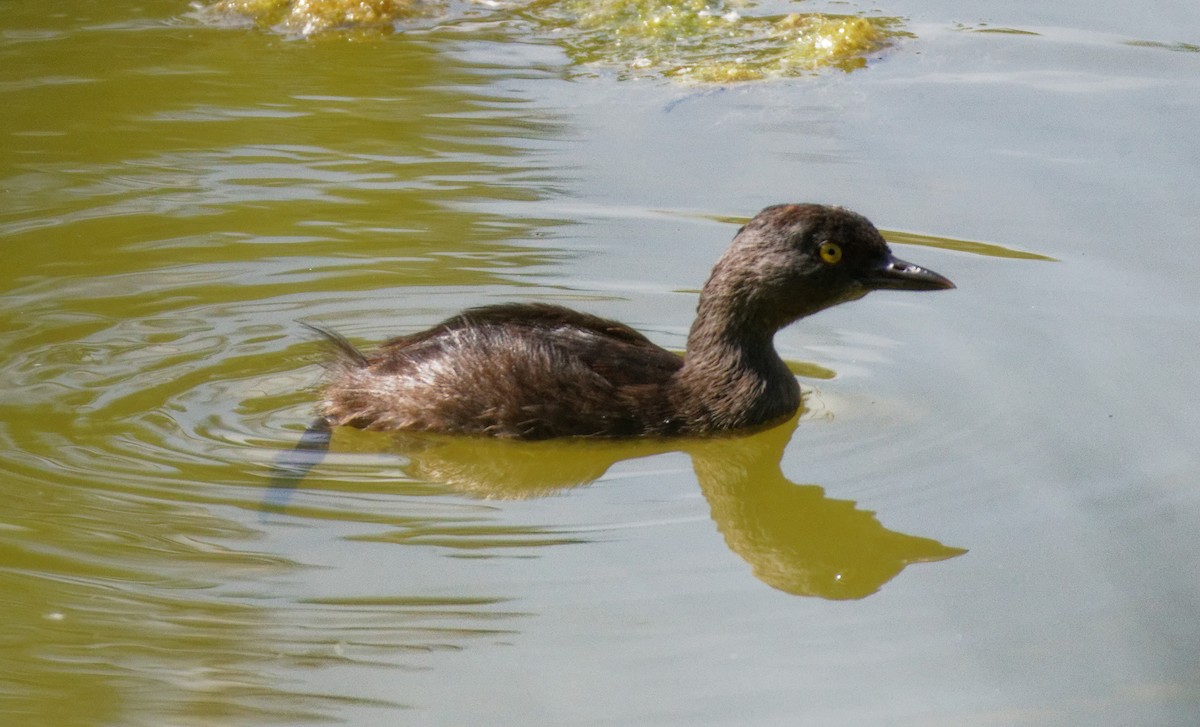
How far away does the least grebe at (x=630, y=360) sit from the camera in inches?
233

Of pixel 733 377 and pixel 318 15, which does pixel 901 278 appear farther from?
pixel 318 15

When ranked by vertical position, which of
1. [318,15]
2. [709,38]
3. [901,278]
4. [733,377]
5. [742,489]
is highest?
[318,15]

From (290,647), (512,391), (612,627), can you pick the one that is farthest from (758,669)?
(512,391)

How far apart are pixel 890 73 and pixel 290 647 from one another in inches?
238

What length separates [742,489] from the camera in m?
5.68

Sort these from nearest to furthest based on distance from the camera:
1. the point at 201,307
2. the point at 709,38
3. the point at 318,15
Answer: the point at 201,307
the point at 709,38
the point at 318,15

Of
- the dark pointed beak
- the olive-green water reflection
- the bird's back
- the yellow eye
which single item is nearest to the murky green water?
the olive-green water reflection

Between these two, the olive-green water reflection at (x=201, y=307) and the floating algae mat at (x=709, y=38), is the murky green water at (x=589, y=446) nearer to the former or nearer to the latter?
the olive-green water reflection at (x=201, y=307)

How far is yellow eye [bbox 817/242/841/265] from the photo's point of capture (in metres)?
6.06

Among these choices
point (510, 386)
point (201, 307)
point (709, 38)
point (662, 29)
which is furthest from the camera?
point (662, 29)

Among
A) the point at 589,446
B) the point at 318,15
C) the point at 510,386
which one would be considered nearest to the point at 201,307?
the point at 510,386

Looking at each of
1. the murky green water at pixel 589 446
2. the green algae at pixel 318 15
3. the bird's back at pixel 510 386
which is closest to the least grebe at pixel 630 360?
the bird's back at pixel 510 386

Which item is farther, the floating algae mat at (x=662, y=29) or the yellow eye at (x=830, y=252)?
the floating algae mat at (x=662, y=29)

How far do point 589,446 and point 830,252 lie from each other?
46.7 inches
